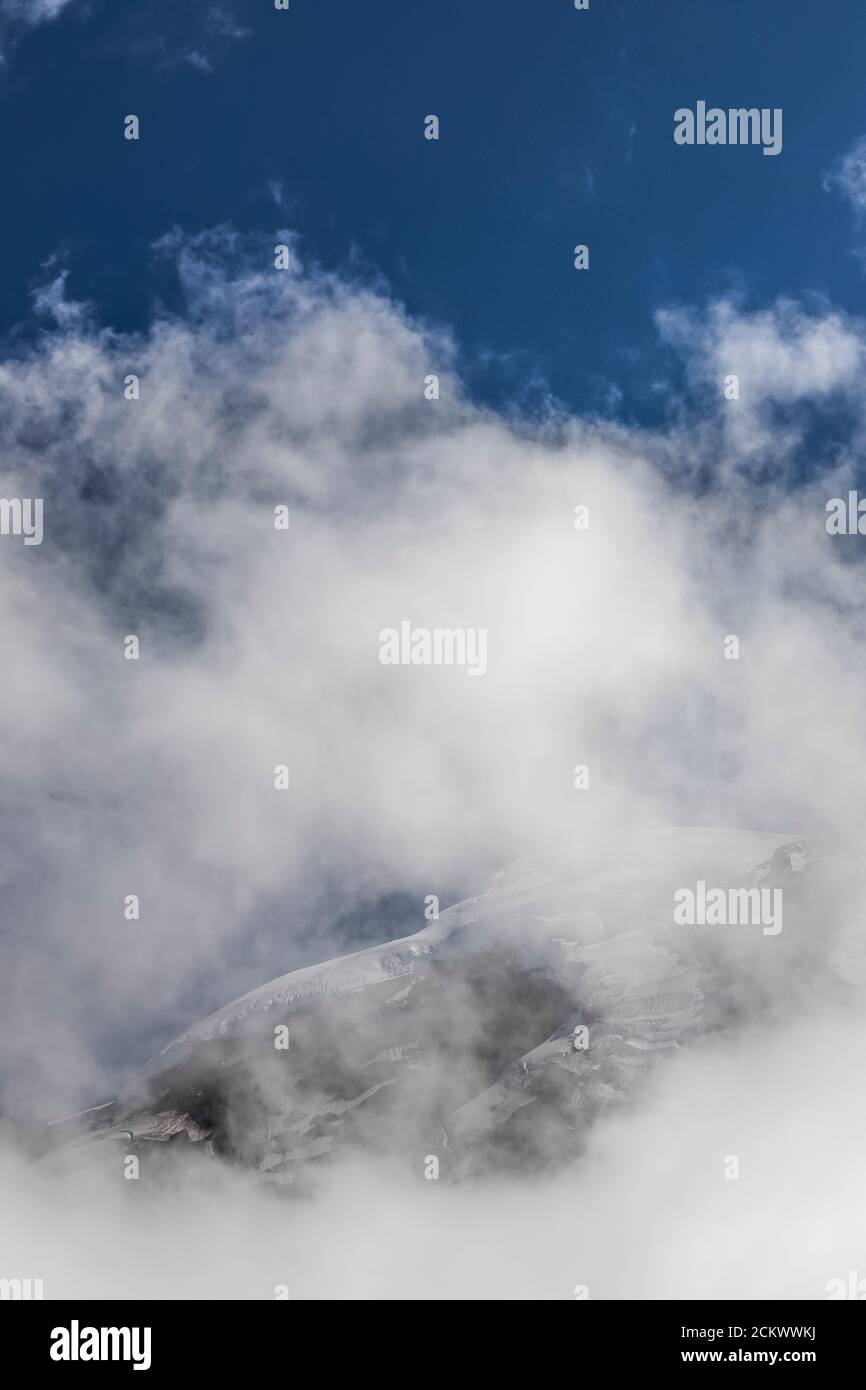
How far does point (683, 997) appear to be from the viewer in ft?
655

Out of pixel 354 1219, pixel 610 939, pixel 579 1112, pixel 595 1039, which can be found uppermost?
pixel 610 939
